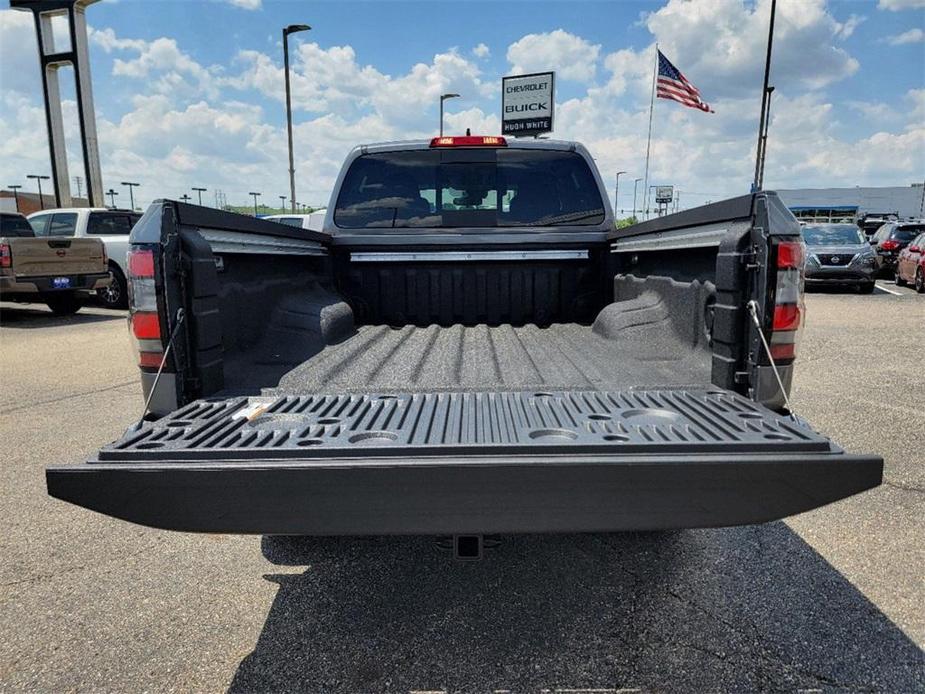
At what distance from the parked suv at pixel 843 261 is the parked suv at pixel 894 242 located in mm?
4894

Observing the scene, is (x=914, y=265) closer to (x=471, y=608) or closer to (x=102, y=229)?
(x=471, y=608)

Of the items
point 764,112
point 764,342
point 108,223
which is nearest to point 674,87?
point 764,112

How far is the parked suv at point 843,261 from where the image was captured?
1487 cm

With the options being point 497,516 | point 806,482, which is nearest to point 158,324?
point 497,516

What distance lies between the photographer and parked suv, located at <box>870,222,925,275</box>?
19.3 metres

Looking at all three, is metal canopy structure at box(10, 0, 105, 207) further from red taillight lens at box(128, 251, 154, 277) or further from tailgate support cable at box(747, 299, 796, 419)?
tailgate support cable at box(747, 299, 796, 419)

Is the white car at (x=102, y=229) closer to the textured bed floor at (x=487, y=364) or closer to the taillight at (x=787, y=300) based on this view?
the textured bed floor at (x=487, y=364)

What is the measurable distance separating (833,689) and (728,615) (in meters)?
0.48

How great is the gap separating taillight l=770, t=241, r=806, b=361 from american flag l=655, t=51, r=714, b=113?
60.9 feet

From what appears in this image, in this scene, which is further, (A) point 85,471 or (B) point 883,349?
(B) point 883,349

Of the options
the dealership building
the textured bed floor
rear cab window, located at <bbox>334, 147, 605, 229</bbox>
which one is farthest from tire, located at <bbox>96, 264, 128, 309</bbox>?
the dealership building

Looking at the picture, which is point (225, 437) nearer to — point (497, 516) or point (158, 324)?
point (158, 324)

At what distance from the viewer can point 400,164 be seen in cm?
437

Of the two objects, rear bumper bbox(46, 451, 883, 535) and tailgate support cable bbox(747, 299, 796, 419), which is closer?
rear bumper bbox(46, 451, 883, 535)
